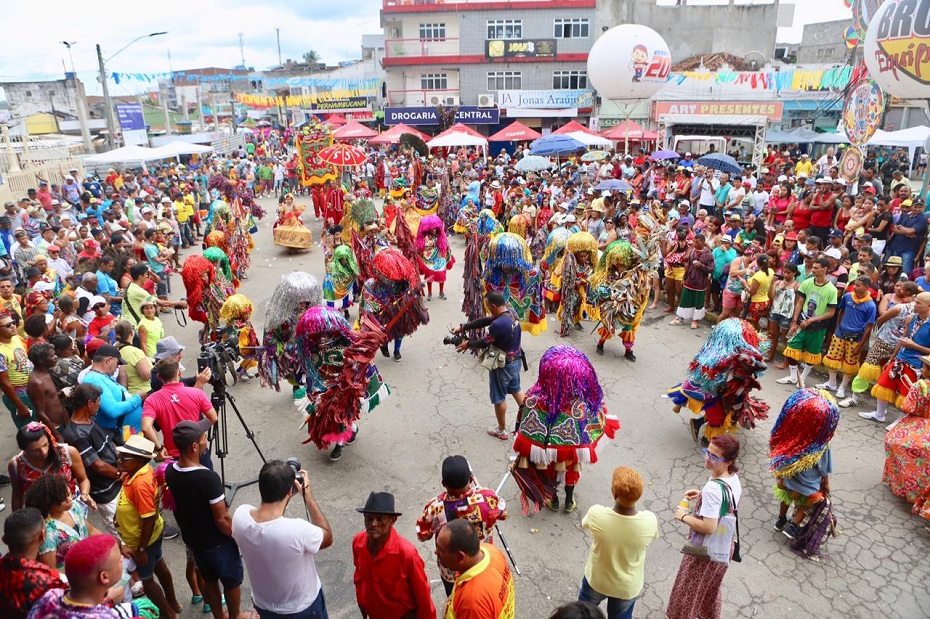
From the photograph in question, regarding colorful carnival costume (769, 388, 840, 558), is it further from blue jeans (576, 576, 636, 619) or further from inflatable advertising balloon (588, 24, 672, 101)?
inflatable advertising balloon (588, 24, 672, 101)

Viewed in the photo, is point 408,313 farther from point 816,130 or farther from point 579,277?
point 816,130

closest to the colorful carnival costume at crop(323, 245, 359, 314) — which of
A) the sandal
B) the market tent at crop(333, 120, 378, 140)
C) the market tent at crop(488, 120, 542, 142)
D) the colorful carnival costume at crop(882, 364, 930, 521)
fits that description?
the sandal

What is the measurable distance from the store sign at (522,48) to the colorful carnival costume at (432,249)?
28201 mm

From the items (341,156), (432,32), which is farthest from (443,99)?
(341,156)

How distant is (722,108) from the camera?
2159 cm

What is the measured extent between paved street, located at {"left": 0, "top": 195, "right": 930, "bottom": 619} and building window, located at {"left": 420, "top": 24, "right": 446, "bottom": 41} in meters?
32.8

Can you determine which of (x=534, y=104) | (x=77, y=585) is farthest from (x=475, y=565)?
(x=534, y=104)

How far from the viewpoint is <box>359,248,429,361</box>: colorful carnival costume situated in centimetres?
730

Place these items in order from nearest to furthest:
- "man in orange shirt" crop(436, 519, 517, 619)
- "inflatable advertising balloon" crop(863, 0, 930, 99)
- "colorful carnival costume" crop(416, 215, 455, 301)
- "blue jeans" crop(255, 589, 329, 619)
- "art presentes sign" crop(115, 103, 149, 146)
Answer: "man in orange shirt" crop(436, 519, 517, 619) → "blue jeans" crop(255, 589, 329, 619) → "inflatable advertising balloon" crop(863, 0, 930, 99) → "colorful carnival costume" crop(416, 215, 455, 301) → "art presentes sign" crop(115, 103, 149, 146)

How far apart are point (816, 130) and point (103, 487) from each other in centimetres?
2941

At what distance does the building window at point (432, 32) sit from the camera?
119 ft

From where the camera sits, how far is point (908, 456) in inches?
202

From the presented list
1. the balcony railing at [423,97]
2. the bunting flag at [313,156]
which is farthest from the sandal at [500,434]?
the balcony railing at [423,97]

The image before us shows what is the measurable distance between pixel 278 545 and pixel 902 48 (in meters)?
10.6
